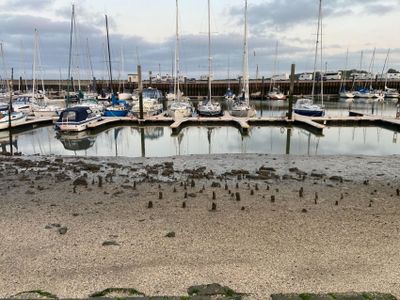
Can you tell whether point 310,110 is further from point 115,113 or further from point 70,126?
point 70,126

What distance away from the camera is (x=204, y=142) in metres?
26.8

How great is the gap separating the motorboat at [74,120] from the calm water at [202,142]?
0.74 m

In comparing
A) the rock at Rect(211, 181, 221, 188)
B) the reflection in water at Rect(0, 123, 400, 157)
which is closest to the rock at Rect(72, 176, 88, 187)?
the rock at Rect(211, 181, 221, 188)

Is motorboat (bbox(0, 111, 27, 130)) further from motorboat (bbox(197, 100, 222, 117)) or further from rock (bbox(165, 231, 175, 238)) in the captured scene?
rock (bbox(165, 231, 175, 238))

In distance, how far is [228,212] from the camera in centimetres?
975

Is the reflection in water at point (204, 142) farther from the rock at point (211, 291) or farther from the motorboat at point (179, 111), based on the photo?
the rock at point (211, 291)

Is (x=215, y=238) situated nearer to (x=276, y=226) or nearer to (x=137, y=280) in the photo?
(x=276, y=226)

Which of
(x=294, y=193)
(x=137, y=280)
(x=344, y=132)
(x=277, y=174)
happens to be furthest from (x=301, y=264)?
(x=344, y=132)

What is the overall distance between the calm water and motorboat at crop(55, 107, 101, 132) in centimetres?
74

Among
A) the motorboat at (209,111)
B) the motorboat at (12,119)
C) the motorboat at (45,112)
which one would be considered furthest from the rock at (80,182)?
the motorboat at (45,112)

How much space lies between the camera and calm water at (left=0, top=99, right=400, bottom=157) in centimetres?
2366

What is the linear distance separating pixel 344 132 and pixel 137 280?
99.4 ft

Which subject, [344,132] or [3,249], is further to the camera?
[344,132]

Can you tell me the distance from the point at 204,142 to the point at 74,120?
1213 centimetres
